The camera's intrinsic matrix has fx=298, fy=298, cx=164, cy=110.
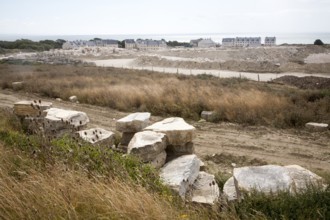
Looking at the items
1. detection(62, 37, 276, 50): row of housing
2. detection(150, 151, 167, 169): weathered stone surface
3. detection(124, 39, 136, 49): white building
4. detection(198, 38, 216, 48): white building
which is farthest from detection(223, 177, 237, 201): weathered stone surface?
detection(198, 38, 216, 48): white building

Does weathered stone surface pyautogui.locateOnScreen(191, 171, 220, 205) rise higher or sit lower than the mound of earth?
higher

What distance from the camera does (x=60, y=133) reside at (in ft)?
26.3

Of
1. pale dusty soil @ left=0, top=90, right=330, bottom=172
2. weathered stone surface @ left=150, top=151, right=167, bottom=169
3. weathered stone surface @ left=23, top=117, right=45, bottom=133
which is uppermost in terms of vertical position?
weathered stone surface @ left=23, top=117, right=45, bottom=133

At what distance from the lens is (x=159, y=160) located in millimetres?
6223

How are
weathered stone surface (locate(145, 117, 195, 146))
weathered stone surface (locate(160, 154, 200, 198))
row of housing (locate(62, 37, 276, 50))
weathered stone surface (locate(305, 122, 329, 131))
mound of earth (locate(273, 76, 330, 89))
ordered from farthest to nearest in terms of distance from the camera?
1. row of housing (locate(62, 37, 276, 50))
2. mound of earth (locate(273, 76, 330, 89))
3. weathered stone surface (locate(305, 122, 329, 131))
4. weathered stone surface (locate(145, 117, 195, 146))
5. weathered stone surface (locate(160, 154, 200, 198))

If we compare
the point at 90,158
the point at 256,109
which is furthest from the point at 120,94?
the point at 90,158

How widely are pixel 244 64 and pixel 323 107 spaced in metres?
44.1

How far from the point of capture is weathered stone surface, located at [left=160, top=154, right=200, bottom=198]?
492 cm

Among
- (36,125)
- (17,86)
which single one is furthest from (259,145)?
(17,86)

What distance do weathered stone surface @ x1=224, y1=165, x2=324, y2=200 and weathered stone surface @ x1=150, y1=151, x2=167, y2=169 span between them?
57.2 inches

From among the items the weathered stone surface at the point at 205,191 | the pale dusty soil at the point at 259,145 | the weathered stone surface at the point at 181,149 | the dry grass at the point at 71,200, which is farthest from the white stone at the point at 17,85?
the dry grass at the point at 71,200

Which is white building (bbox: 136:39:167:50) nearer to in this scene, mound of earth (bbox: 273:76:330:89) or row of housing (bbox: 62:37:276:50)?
row of housing (bbox: 62:37:276:50)

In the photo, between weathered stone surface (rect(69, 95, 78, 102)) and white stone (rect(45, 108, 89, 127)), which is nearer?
white stone (rect(45, 108, 89, 127))

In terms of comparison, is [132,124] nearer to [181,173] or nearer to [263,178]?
[181,173]
